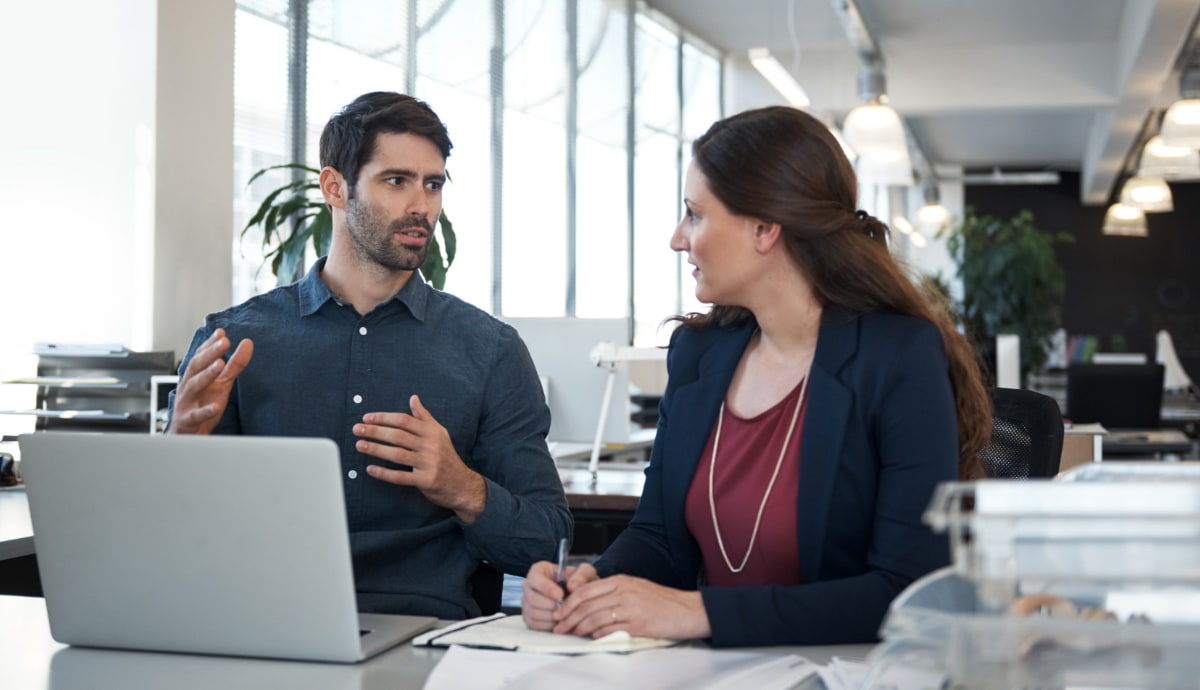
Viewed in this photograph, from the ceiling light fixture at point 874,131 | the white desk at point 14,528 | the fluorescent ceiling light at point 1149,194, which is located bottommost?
the white desk at point 14,528

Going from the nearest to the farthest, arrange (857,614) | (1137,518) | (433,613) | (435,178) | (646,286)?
(1137,518)
(857,614)
(433,613)
(435,178)
(646,286)

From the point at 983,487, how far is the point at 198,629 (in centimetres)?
92

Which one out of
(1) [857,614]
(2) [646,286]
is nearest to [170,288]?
(1) [857,614]

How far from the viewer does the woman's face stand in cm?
169

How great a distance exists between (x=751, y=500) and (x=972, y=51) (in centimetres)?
845

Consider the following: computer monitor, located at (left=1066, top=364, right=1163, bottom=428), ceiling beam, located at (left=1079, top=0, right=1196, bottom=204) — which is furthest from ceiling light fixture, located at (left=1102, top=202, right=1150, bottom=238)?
computer monitor, located at (left=1066, top=364, right=1163, bottom=428)

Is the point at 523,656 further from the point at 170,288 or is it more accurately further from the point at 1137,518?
the point at 170,288

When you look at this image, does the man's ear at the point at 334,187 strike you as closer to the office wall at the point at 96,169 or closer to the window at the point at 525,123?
the window at the point at 525,123

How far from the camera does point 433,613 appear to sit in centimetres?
186

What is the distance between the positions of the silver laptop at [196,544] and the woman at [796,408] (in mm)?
303

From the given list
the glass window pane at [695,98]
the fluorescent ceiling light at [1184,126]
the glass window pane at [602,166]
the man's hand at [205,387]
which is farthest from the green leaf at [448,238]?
the glass window pane at [695,98]

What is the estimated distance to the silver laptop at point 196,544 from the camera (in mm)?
A: 1196

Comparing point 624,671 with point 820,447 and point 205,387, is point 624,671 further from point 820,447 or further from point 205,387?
point 205,387

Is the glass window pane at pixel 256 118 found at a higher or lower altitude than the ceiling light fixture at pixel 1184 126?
lower
